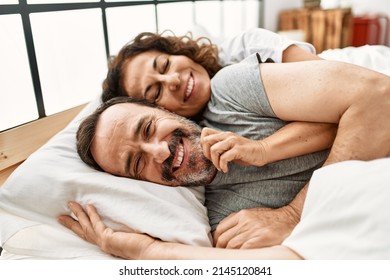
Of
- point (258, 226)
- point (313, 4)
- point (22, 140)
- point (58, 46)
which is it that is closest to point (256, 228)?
point (258, 226)

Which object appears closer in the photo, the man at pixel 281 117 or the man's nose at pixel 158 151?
the man at pixel 281 117

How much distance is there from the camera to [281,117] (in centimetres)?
80

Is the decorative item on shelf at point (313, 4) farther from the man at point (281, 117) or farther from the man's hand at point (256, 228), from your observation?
the man's hand at point (256, 228)

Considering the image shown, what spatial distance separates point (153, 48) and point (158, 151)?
1.69ft

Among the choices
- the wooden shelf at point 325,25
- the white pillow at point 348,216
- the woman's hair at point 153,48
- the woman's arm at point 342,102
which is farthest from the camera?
the wooden shelf at point 325,25

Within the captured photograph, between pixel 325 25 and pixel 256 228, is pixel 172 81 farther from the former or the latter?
pixel 325 25

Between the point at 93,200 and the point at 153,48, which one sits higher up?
the point at 153,48

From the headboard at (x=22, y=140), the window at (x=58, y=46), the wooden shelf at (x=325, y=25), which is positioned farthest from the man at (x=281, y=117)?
the wooden shelf at (x=325, y=25)

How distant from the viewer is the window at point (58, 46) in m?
1.02

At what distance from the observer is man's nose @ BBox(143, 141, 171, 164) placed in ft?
2.65

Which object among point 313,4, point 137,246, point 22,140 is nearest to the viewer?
point 137,246

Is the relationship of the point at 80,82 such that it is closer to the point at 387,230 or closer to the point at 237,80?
the point at 237,80

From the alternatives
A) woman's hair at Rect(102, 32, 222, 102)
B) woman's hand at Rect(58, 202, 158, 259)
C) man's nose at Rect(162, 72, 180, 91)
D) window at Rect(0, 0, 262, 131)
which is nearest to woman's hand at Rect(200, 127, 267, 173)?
woman's hand at Rect(58, 202, 158, 259)
